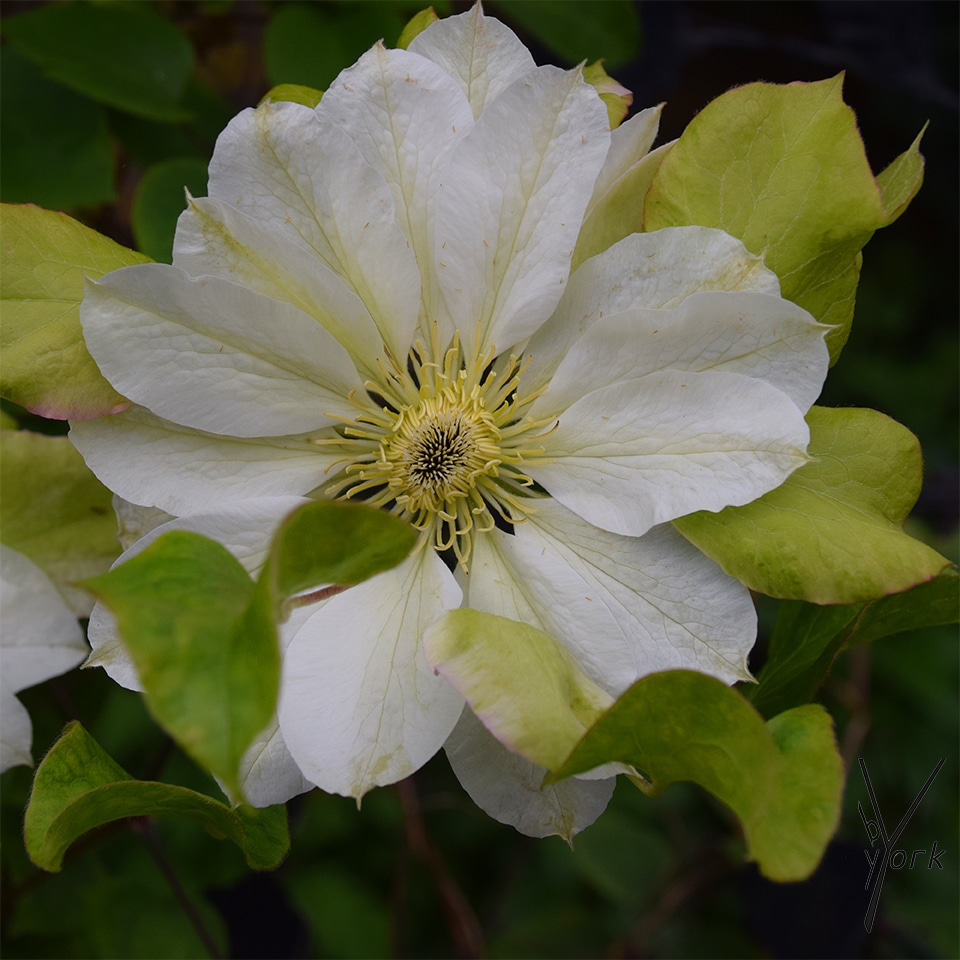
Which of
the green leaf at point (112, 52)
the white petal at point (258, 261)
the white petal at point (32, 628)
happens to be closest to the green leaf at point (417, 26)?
the white petal at point (258, 261)

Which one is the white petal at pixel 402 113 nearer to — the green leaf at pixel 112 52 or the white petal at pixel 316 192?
the white petal at pixel 316 192

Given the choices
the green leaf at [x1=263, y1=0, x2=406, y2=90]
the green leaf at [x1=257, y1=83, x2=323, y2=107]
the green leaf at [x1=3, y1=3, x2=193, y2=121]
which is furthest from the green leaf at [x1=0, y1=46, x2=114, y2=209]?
the green leaf at [x1=257, y1=83, x2=323, y2=107]

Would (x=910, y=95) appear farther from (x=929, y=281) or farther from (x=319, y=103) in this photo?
(x=319, y=103)

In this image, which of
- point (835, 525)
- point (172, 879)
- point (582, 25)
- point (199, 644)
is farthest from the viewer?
point (582, 25)

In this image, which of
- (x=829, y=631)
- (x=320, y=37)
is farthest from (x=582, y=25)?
(x=829, y=631)

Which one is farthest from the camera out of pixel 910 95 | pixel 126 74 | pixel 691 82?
pixel 691 82

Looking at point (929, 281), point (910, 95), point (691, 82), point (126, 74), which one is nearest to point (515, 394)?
point (126, 74)

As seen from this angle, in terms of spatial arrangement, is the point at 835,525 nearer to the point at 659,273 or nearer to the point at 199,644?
the point at 659,273
